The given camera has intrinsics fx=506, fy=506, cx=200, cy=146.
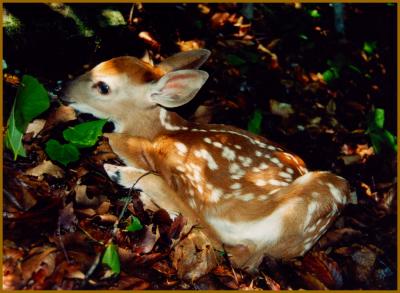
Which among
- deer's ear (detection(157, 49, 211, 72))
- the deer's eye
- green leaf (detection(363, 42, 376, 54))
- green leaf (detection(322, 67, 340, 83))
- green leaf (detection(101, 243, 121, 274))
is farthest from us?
green leaf (detection(363, 42, 376, 54))

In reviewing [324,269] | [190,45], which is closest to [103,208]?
[324,269]

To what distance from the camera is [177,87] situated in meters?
4.20

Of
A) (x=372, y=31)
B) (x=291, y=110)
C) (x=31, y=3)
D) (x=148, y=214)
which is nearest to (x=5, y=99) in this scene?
(x=31, y=3)

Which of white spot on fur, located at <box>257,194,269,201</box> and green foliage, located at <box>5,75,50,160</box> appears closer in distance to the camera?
green foliage, located at <box>5,75,50,160</box>

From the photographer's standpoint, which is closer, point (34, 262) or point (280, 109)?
point (34, 262)

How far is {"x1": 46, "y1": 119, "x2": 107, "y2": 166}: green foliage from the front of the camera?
3744 mm

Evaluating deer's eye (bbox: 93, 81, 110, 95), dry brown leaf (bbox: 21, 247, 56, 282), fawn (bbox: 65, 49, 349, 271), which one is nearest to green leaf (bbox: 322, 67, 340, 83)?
fawn (bbox: 65, 49, 349, 271)

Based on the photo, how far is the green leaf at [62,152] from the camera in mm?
3736

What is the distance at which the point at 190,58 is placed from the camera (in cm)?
464

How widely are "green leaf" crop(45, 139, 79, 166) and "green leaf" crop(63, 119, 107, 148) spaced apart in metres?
0.06

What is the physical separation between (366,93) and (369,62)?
72 centimetres

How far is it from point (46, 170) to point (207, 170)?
48.9 inches

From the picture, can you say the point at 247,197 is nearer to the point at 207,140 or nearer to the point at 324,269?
the point at 207,140

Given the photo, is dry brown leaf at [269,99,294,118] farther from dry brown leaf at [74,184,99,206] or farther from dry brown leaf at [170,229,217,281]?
dry brown leaf at [74,184,99,206]
